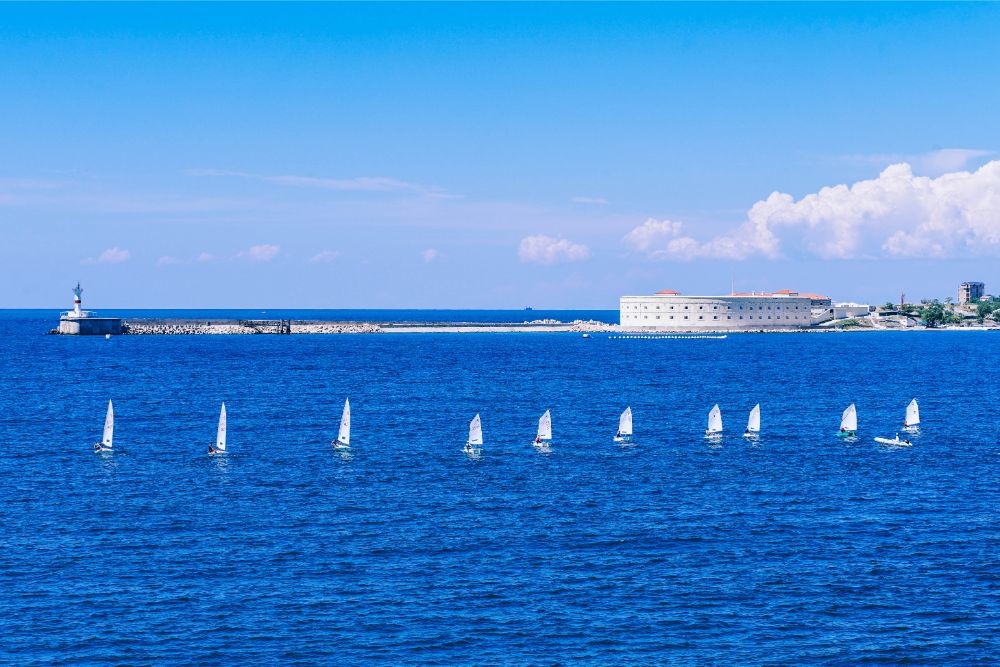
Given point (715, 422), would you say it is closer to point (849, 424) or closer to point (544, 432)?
point (849, 424)

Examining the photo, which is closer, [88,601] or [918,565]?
[88,601]

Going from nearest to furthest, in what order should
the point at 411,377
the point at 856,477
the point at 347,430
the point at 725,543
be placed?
the point at 725,543
the point at 856,477
the point at 347,430
the point at 411,377

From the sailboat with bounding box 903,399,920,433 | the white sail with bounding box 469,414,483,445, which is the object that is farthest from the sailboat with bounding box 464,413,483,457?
the sailboat with bounding box 903,399,920,433

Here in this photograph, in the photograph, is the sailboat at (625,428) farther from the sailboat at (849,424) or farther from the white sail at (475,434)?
the sailboat at (849,424)

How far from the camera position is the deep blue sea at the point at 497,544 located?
143ft

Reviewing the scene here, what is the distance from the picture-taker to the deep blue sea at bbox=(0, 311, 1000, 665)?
4362cm

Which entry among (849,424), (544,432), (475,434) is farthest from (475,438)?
(849,424)

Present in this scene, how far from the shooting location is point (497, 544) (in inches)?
2275

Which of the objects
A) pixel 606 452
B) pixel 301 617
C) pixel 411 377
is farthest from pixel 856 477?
pixel 411 377

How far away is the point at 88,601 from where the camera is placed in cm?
4762

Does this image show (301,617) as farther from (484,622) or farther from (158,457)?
(158,457)

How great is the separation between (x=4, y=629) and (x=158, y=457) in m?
44.2

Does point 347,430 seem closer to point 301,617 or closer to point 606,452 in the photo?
point 606,452

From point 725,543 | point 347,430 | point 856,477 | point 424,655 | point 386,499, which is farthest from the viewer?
point 347,430
